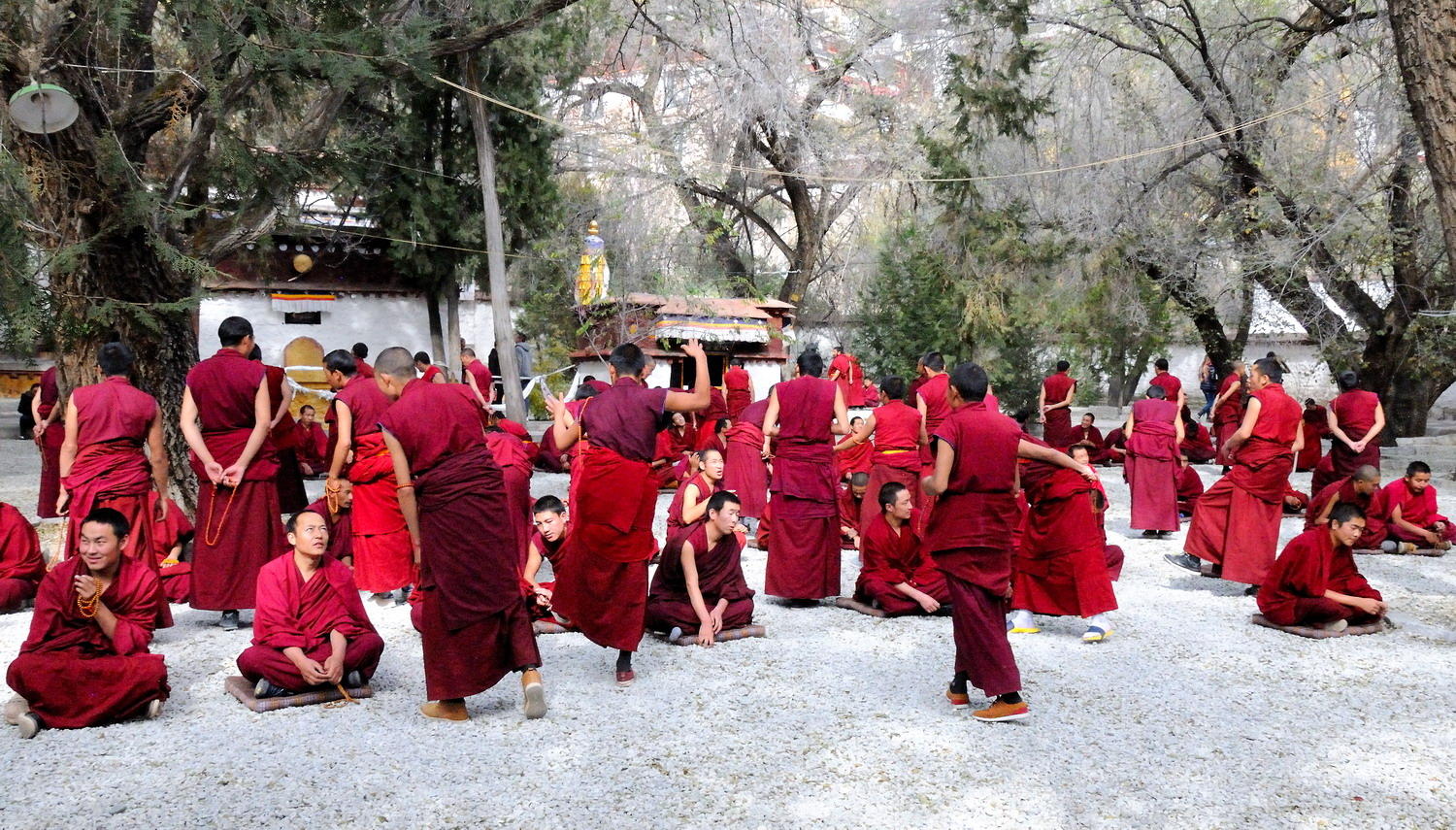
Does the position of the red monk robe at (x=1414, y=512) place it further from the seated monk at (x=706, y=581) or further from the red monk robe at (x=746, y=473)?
the seated monk at (x=706, y=581)

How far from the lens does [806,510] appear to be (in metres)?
6.66

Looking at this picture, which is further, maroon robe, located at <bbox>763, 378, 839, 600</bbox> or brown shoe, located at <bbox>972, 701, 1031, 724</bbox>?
maroon robe, located at <bbox>763, 378, 839, 600</bbox>

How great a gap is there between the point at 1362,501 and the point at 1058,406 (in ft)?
19.0

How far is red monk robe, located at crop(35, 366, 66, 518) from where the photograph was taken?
9.02 metres

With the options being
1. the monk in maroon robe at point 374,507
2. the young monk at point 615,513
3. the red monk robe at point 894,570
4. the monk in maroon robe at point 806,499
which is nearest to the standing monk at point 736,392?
the monk in maroon robe at point 806,499

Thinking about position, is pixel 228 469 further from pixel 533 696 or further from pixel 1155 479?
pixel 1155 479

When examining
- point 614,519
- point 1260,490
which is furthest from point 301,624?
point 1260,490

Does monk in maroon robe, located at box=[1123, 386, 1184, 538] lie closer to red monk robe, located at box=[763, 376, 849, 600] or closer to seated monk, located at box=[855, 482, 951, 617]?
seated monk, located at box=[855, 482, 951, 617]

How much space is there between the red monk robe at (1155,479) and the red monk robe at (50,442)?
845 centimetres

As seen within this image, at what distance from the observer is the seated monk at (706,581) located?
5730mm

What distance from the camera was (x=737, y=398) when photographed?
12.9 meters

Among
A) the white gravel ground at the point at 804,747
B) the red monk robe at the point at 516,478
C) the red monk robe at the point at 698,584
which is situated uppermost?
the red monk robe at the point at 516,478

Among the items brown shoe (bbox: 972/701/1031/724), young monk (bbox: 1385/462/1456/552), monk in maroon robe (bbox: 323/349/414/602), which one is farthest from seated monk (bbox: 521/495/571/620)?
young monk (bbox: 1385/462/1456/552)

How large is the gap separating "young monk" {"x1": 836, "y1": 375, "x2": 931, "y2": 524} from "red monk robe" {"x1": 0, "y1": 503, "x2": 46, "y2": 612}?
5.18 metres
